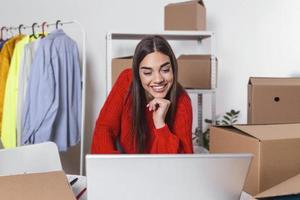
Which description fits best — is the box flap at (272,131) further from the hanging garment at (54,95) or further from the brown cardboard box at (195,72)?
the hanging garment at (54,95)

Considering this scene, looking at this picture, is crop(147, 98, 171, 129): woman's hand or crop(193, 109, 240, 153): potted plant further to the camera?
crop(193, 109, 240, 153): potted plant

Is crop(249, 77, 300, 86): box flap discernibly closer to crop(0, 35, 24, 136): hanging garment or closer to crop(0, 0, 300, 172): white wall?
crop(0, 0, 300, 172): white wall

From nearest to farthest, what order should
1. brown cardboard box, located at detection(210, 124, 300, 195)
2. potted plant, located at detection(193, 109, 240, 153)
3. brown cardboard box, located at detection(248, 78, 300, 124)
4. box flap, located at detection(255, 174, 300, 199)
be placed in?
1. box flap, located at detection(255, 174, 300, 199)
2. brown cardboard box, located at detection(210, 124, 300, 195)
3. brown cardboard box, located at detection(248, 78, 300, 124)
4. potted plant, located at detection(193, 109, 240, 153)

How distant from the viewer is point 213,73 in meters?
2.23

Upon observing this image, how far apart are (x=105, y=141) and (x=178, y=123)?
320 mm

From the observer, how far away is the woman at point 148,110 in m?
1.44

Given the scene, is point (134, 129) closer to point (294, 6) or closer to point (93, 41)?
point (93, 41)

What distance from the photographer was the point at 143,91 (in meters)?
1.51

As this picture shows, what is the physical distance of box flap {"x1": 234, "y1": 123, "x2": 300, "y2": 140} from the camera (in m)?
1.03

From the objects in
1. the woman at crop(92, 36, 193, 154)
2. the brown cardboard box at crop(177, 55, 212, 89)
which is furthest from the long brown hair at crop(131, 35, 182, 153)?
the brown cardboard box at crop(177, 55, 212, 89)

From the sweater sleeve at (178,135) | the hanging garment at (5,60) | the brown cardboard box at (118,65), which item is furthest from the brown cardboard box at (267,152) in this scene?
the hanging garment at (5,60)

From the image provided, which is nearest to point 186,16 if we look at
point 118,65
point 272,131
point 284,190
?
point 118,65

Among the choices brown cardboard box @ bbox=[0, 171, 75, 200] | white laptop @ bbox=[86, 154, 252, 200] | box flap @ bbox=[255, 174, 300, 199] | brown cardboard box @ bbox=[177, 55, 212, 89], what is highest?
brown cardboard box @ bbox=[177, 55, 212, 89]

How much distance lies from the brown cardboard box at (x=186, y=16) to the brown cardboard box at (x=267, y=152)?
1246 mm
